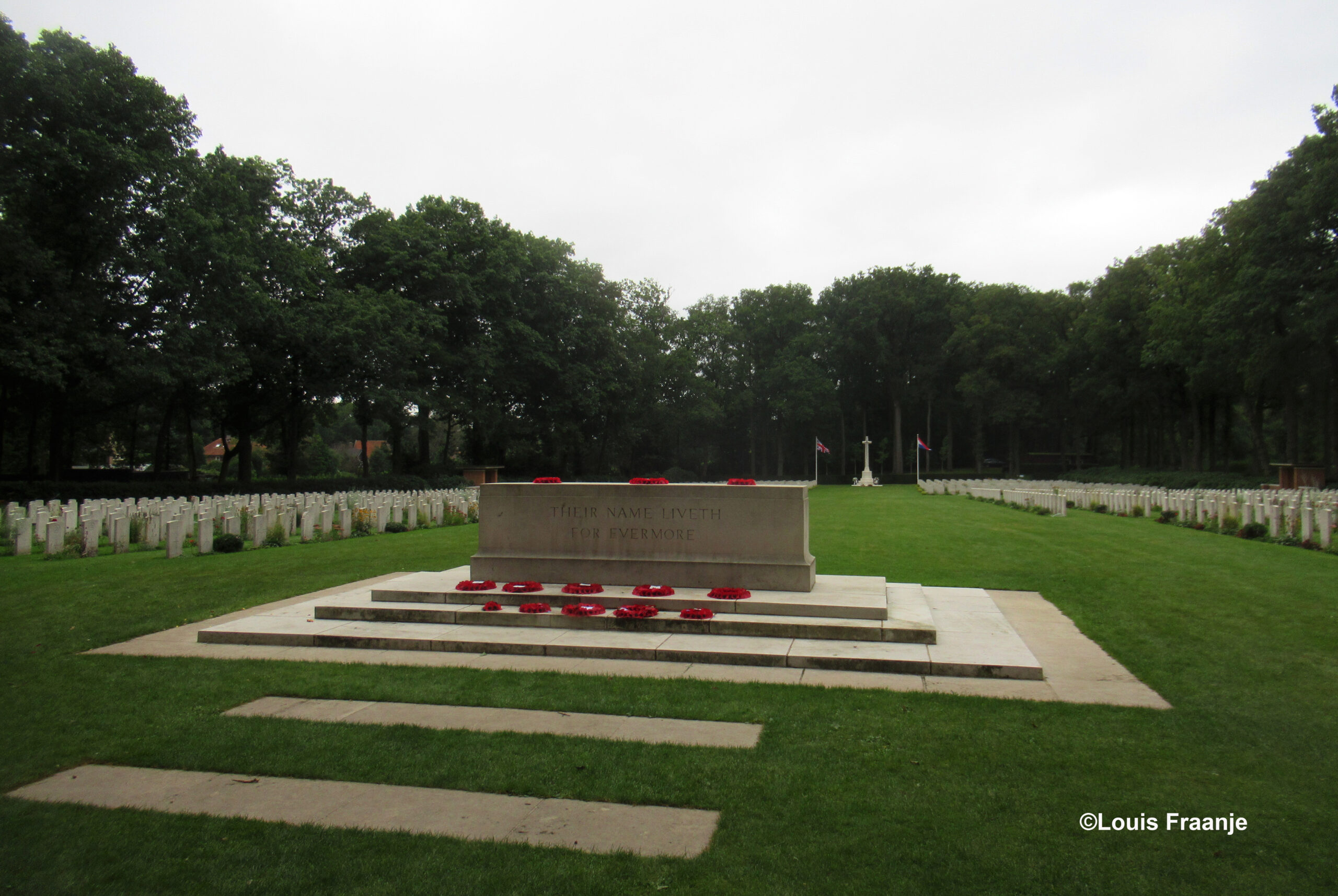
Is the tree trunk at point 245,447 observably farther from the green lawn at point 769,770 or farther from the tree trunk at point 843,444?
the tree trunk at point 843,444

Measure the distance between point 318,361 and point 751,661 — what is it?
31.1 metres

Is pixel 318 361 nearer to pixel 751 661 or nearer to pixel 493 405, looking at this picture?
pixel 493 405

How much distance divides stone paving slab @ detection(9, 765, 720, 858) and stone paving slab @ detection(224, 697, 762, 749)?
3.09ft

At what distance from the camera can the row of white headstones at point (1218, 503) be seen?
47.9ft

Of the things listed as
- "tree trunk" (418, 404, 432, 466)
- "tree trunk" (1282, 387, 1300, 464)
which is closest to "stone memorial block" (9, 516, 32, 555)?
"tree trunk" (418, 404, 432, 466)

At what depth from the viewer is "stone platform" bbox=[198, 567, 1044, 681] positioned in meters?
6.76

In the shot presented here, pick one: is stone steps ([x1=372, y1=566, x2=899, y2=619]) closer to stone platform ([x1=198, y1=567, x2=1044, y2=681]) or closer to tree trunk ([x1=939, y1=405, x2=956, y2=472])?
stone platform ([x1=198, y1=567, x2=1044, y2=681])

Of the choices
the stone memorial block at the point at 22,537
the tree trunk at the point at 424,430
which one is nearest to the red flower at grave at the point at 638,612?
the stone memorial block at the point at 22,537

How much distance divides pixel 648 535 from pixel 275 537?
406 inches

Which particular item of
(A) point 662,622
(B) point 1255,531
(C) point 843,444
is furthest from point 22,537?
(C) point 843,444

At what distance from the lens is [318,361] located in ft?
108

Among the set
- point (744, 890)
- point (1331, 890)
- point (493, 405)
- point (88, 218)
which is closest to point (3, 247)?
point (88, 218)

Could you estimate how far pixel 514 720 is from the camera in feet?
17.4

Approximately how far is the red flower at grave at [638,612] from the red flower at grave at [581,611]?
0.69 feet
